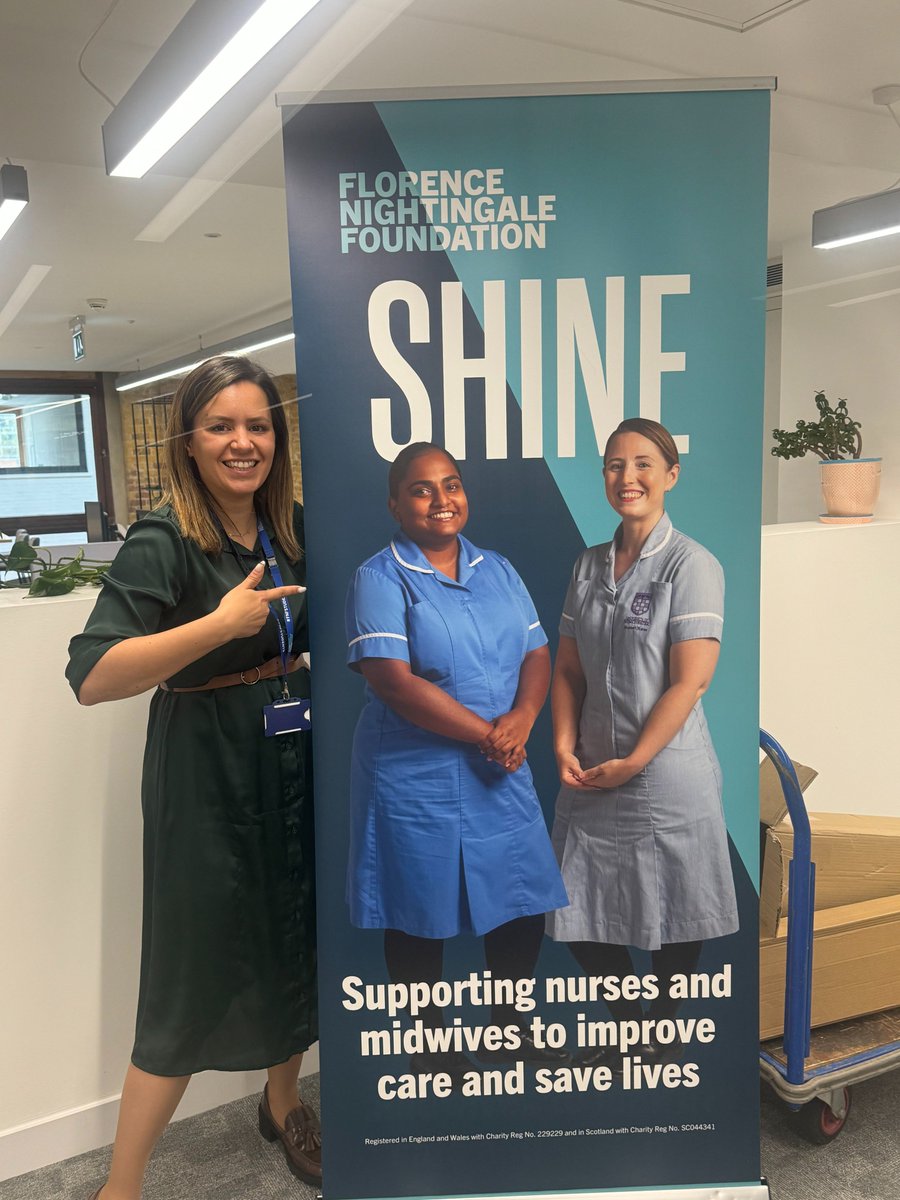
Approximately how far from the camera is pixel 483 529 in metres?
1.38

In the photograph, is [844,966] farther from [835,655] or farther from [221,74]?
[221,74]

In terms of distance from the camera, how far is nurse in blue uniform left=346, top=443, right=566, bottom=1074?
1368mm

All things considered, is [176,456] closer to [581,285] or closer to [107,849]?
[581,285]

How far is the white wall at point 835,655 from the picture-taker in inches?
106

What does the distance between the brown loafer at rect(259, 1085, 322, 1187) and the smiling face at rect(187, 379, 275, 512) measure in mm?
1296

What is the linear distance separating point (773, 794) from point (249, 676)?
1.19m

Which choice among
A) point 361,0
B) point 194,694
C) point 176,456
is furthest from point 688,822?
point 361,0

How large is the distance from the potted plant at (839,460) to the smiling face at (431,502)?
6.32 feet

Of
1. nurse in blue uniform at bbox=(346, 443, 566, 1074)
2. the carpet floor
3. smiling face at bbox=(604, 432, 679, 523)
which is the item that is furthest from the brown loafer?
smiling face at bbox=(604, 432, 679, 523)

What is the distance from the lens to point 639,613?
1.40 metres

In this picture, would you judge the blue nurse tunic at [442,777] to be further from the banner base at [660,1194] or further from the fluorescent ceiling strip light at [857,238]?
the fluorescent ceiling strip light at [857,238]

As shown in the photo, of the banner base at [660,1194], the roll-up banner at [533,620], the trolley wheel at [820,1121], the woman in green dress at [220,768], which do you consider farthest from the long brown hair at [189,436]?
the trolley wheel at [820,1121]

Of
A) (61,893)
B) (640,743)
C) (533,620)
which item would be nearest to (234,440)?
(533,620)

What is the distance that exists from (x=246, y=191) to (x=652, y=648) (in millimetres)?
1370
